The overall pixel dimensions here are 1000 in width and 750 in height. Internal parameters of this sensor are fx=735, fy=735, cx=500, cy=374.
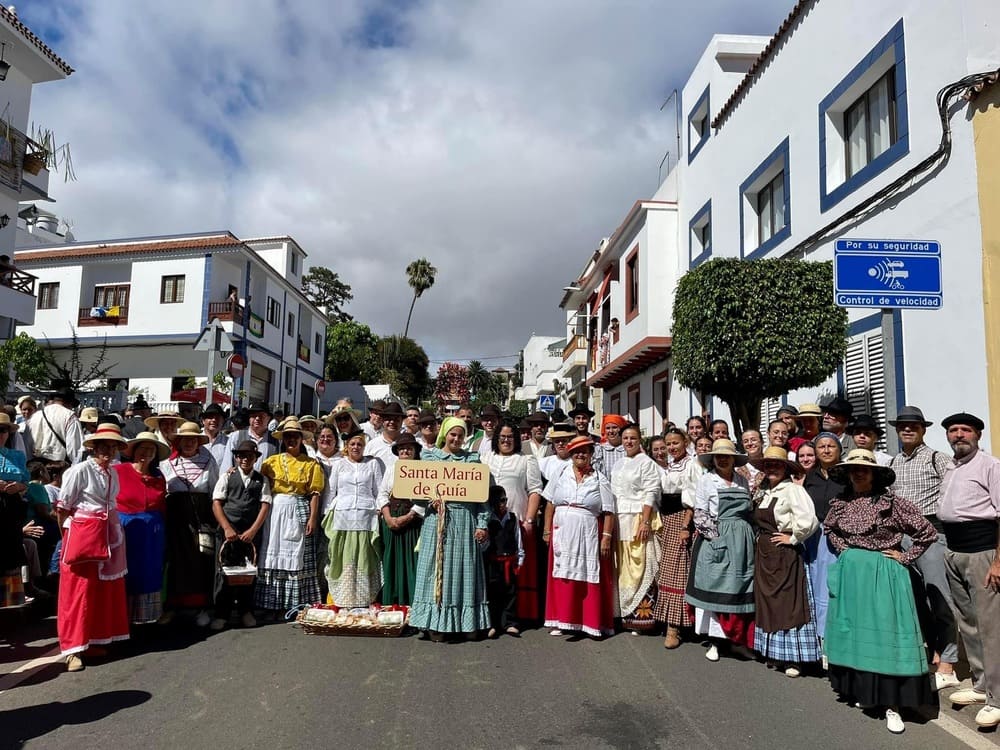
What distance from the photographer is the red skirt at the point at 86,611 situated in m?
5.46

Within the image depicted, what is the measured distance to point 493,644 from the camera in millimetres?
6191

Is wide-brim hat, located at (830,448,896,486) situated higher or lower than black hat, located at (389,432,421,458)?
lower

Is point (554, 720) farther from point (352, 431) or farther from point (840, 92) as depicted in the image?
point (840, 92)

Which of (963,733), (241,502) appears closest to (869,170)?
(963,733)

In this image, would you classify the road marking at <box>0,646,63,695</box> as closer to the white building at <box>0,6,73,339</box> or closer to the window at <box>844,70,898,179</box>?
the window at <box>844,70,898,179</box>

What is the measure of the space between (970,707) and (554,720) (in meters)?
2.87

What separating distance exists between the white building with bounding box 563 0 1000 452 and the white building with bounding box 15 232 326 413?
1776 cm

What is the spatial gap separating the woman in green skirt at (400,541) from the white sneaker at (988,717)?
4362 mm

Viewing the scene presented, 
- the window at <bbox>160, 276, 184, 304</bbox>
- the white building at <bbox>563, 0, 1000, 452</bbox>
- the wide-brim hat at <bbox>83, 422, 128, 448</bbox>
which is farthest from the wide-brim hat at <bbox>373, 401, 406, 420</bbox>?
the window at <bbox>160, 276, 184, 304</bbox>

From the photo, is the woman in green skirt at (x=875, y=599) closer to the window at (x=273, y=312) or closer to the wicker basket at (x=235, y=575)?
the wicker basket at (x=235, y=575)

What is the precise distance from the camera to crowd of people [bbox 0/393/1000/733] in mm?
4852

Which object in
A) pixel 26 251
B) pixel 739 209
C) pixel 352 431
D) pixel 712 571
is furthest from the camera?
pixel 26 251

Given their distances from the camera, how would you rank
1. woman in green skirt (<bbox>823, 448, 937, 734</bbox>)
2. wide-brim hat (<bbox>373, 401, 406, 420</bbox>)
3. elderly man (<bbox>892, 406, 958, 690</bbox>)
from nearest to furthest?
woman in green skirt (<bbox>823, 448, 937, 734</bbox>) → elderly man (<bbox>892, 406, 958, 690</bbox>) → wide-brim hat (<bbox>373, 401, 406, 420</bbox>)

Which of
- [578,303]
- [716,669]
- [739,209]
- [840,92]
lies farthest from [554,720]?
[578,303]
